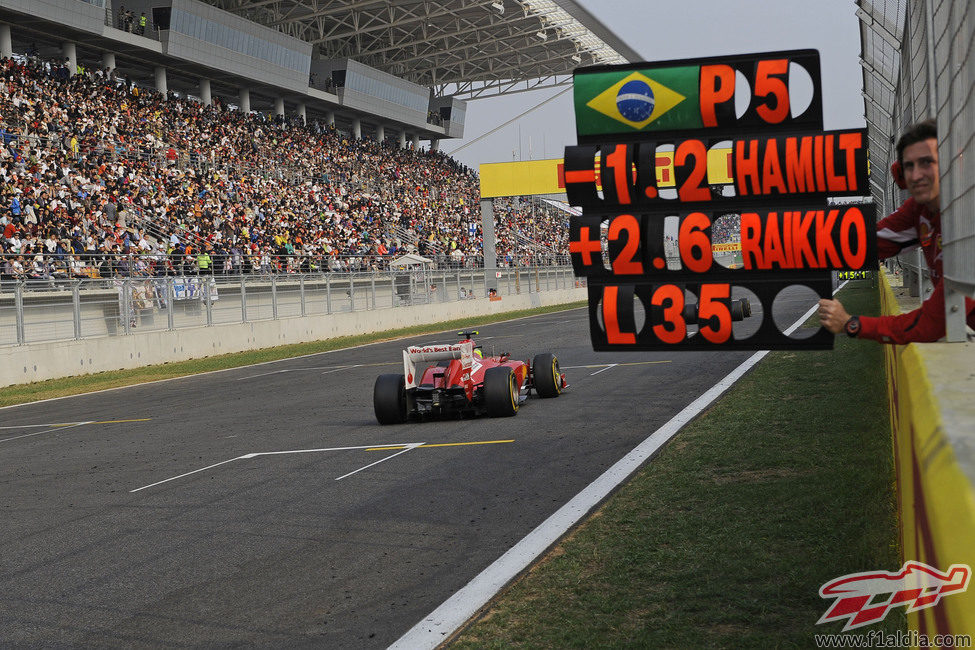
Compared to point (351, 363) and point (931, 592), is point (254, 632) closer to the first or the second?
point (931, 592)

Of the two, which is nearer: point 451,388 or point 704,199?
point 704,199

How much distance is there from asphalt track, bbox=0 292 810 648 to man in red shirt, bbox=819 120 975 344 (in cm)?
239

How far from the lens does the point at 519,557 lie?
5848 millimetres

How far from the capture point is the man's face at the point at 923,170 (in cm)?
377

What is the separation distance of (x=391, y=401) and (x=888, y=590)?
857 centimetres

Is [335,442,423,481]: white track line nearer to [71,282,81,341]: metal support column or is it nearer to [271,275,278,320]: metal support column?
[71,282,81,341]: metal support column

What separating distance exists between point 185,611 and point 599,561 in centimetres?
216

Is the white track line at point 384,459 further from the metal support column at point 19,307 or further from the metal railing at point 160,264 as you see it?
the metal support column at point 19,307

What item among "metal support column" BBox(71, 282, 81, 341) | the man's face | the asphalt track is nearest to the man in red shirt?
the man's face

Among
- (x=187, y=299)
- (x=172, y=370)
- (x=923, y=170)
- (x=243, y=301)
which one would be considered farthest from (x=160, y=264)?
(x=923, y=170)

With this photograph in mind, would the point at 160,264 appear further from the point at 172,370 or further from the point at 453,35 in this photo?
the point at 453,35

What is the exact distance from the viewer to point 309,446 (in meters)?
10.5

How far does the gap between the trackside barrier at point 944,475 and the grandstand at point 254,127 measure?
2162 cm

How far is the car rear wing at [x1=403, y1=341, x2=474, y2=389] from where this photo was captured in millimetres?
11703
